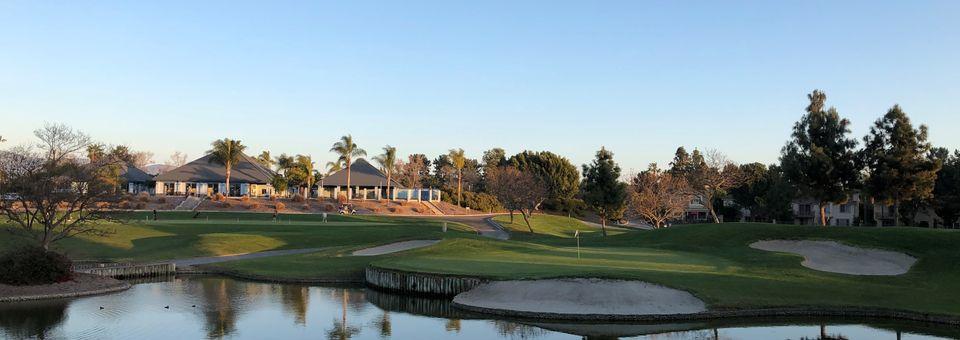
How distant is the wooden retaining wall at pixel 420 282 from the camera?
31.8 meters

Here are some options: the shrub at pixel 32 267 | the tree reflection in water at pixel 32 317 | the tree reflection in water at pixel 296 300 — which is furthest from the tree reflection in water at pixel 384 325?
the shrub at pixel 32 267

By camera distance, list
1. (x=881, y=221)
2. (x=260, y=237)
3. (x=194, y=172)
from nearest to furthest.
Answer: (x=260, y=237)
(x=881, y=221)
(x=194, y=172)

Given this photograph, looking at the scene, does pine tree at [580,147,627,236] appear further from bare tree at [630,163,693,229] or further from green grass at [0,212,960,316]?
bare tree at [630,163,693,229]

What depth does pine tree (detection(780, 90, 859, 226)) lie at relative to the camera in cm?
5538

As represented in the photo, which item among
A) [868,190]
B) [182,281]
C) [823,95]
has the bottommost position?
[182,281]

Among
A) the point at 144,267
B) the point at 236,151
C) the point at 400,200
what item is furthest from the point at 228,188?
the point at 144,267

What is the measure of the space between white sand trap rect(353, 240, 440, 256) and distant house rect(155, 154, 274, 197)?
201 ft

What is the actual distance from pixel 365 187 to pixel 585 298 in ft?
288

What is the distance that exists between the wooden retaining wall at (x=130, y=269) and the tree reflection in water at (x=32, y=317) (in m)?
8.58

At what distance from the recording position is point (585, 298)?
2825 centimetres

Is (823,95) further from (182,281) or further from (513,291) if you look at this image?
(182,281)

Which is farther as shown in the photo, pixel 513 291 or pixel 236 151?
pixel 236 151

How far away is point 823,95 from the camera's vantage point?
56.9 m

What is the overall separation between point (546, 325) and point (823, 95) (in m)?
42.9
